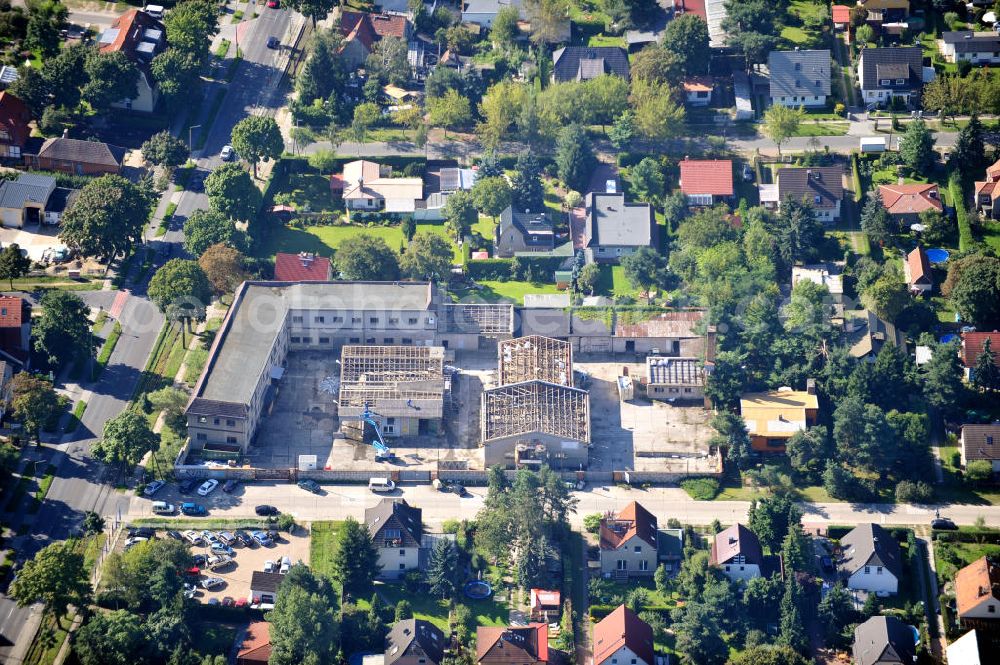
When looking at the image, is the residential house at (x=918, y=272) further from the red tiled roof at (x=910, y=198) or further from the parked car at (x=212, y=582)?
the parked car at (x=212, y=582)

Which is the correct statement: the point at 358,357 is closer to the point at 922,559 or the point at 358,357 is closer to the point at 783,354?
the point at 783,354

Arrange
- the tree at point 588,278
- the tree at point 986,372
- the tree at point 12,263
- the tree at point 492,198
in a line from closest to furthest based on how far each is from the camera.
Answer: the tree at point 986,372 < the tree at point 12,263 < the tree at point 588,278 < the tree at point 492,198

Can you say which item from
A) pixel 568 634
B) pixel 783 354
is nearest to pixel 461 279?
pixel 783 354

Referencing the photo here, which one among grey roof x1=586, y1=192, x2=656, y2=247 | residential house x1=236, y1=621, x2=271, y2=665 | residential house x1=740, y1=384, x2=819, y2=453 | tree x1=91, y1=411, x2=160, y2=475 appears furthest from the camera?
grey roof x1=586, y1=192, x2=656, y2=247

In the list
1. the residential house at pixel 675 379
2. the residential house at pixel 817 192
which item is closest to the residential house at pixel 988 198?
the residential house at pixel 817 192

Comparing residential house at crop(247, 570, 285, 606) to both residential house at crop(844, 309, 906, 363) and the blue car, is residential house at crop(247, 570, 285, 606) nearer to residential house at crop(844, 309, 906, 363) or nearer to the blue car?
the blue car

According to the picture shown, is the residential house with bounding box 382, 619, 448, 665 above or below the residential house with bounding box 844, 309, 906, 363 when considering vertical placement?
below

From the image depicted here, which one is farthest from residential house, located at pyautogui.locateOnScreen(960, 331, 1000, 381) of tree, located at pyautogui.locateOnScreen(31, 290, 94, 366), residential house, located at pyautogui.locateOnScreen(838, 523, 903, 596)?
tree, located at pyautogui.locateOnScreen(31, 290, 94, 366)

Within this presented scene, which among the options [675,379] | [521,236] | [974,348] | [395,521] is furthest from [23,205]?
[974,348]
